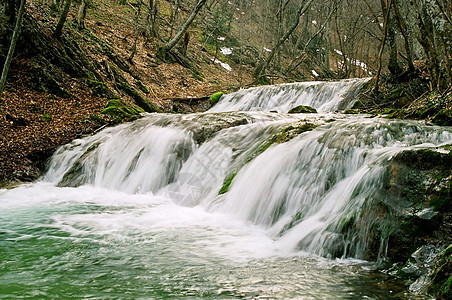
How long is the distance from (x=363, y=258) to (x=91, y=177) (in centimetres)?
622

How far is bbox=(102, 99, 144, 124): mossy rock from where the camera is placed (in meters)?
9.81

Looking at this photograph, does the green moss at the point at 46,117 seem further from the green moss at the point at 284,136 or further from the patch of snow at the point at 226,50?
the patch of snow at the point at 226,50

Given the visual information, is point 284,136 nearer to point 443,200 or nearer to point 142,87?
point 443,200

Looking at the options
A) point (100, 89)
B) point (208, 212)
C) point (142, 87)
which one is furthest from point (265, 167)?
point (142, 87)

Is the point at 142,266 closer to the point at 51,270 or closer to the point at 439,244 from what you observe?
the point at 51,270

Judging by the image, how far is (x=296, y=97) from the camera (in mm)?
13320

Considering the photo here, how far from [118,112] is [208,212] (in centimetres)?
560

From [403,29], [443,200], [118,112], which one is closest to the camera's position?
[443,200]

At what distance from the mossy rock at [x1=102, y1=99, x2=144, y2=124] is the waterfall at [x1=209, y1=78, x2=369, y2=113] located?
462cm

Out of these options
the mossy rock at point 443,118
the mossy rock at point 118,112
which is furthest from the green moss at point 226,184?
the mossy rock at point 118,112

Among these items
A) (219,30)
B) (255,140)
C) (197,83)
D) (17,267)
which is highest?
(219,30)

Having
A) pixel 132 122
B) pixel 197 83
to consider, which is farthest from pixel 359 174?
pixel 197 83

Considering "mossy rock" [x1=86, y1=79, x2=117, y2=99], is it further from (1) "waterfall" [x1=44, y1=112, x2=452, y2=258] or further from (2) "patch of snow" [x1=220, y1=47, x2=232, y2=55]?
(2) "patch of snow" [x1=220, y1=47, x2=232, y2=55]

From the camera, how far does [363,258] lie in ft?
11.2
